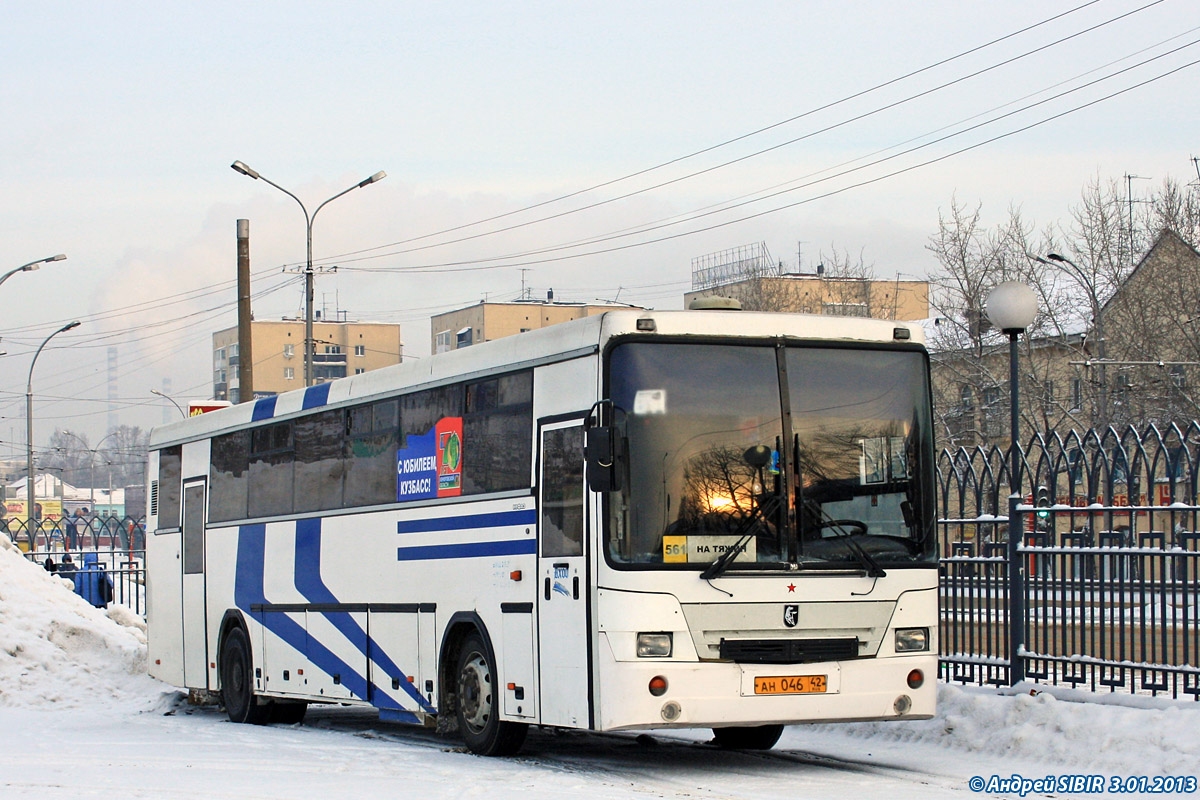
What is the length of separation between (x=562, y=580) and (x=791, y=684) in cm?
183

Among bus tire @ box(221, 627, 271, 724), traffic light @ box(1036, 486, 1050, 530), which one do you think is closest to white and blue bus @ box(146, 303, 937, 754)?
traffic light @ box(1036, 486, 1050, 530)

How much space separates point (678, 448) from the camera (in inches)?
426

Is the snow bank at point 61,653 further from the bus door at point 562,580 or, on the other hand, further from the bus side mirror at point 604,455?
the bus side mirror at point 604,455

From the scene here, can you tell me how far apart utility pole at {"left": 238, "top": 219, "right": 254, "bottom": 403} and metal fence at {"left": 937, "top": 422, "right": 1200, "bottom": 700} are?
1902cm

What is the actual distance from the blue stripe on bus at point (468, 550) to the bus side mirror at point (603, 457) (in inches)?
53.6

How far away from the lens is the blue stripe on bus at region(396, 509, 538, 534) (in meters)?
12.1

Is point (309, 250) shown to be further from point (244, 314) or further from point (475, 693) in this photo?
point (475, 693)

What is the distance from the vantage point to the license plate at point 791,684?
10883 millimetres

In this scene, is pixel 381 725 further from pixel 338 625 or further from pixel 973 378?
pixel 973 378

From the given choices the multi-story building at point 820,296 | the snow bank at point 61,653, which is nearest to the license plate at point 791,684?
the snow bank at point 61,653

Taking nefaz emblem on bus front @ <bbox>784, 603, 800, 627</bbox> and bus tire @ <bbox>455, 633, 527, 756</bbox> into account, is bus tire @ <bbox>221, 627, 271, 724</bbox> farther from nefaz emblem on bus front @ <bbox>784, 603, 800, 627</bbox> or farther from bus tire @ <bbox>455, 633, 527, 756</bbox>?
nefaz emblem on bus front @ <bbox>784, 603, 800, 627</bbox>

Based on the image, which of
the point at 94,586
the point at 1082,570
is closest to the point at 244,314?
the point at 94,586

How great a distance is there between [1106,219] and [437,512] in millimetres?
40081

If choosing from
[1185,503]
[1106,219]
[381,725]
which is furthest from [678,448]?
[1106,219]
